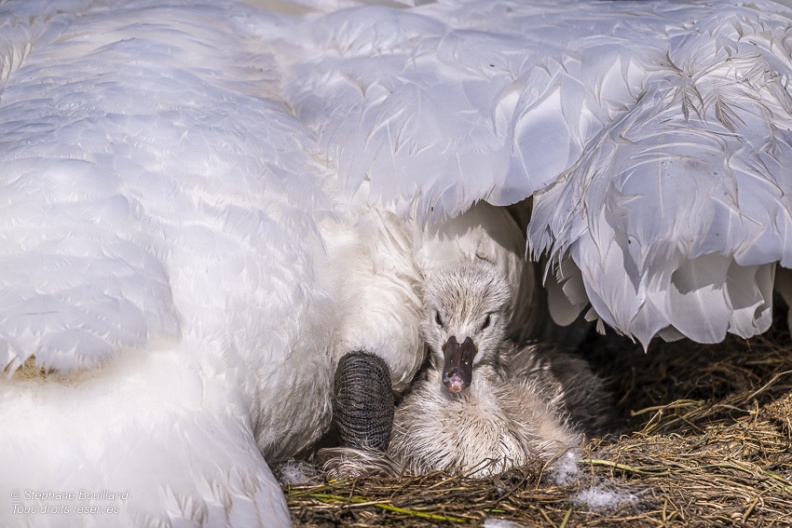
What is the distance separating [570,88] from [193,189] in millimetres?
1102

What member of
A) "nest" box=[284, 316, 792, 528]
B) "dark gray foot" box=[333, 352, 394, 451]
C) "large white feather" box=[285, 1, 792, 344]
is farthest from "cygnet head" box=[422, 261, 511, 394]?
"nest" box=[284, 316, 792, 528]

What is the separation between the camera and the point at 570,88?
291 cm

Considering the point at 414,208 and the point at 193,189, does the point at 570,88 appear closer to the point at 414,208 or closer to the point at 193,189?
the point at 414,208

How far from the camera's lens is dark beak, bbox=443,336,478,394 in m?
3.06

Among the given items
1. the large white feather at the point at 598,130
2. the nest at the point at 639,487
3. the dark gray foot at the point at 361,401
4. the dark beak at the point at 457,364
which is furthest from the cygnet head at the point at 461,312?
the nest at the point at 639,487

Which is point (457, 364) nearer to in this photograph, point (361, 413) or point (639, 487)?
point (361, 413)

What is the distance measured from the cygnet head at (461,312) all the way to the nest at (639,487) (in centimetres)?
44

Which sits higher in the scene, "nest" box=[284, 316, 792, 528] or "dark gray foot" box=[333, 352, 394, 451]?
"dark gray foot" box=[333, 352, 394, 451]

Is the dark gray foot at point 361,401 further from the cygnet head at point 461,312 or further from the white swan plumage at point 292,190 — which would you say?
the cygnet head at point 461,312

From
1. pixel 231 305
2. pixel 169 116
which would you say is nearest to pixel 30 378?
pixel 231 305

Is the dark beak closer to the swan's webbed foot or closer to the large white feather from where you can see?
the swan's webbed foot

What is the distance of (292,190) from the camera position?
284cm

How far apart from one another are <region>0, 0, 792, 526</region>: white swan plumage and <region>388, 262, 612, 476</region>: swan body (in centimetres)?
12

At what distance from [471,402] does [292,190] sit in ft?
2.97
